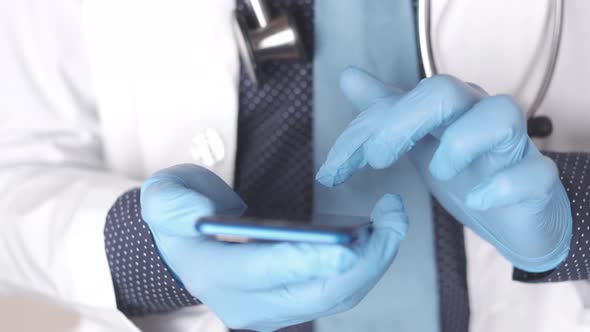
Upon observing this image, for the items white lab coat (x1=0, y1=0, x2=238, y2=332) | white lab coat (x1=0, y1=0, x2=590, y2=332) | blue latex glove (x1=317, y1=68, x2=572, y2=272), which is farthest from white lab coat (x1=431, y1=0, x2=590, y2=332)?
white lab coat (x1=0, y1=0, x2=238, y2=332)

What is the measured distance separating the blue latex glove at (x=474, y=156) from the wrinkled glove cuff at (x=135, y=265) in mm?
167

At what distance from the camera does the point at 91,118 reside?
0.69m

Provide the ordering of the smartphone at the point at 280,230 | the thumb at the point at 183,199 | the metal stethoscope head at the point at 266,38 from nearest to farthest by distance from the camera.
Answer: the smartphone at the point at 280,230 < the thumb at the point at 183,199 < the metal stethoscope head at the point at 266,38

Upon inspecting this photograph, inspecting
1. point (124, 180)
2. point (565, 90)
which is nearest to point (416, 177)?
point (565, 90)

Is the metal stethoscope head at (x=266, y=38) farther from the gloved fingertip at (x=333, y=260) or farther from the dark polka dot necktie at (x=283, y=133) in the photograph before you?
the gloved fingertip at (x=333, y=260)

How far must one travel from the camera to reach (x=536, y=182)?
1.34ft

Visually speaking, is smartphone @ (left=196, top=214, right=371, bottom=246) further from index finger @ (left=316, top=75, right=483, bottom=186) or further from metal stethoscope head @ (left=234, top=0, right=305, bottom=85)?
metal stethoscope head @ (left=234, top=0, right=305, bottom=85)

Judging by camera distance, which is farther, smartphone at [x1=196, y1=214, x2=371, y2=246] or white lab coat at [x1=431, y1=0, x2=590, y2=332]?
white lab coat at [x1=431, y1=0, x2=590, y2=332]

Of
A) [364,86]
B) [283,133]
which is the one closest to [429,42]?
[364,86]

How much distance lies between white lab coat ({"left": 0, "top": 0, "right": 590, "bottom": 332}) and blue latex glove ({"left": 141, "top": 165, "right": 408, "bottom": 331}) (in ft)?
0.41

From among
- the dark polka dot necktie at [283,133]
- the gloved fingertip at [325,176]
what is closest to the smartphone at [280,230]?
the gloved fingertip at [325,176]

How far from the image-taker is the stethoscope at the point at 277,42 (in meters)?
0.52

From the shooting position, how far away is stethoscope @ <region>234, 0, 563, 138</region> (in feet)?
1.72

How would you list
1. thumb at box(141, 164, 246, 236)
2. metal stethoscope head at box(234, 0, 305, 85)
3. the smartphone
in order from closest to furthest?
the smartphone < thumb at box(141, 164, 246, 236) < metal stethoscope head at box(234, 0, 305, 85)
